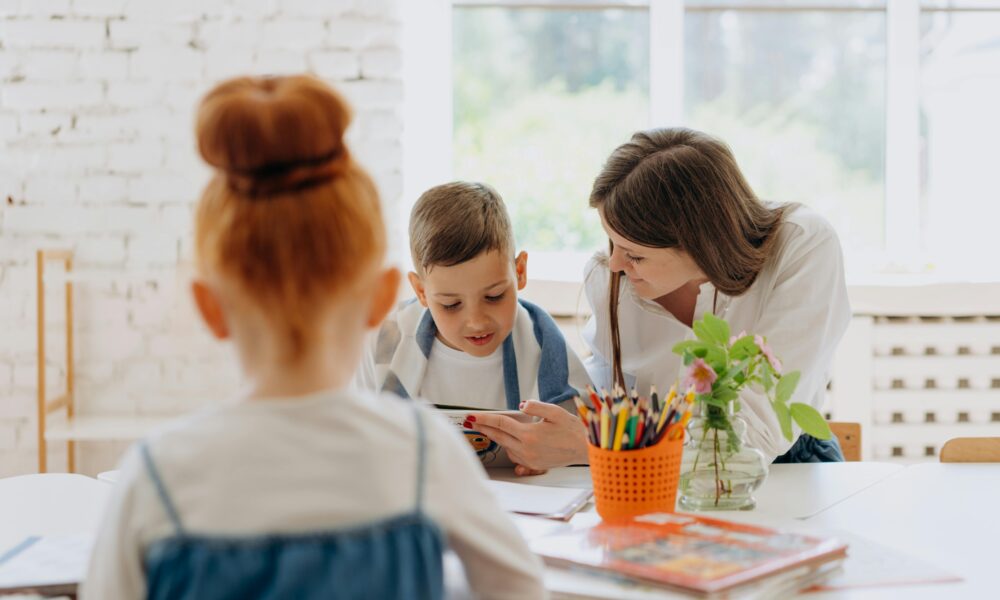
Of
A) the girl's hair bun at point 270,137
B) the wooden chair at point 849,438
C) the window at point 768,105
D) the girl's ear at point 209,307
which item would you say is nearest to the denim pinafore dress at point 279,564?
the girl's ear at point 209,307

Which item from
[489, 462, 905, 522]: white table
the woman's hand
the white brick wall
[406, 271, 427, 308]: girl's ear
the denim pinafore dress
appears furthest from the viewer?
the white brick wall

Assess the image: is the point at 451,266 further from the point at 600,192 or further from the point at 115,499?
the point at 115,499

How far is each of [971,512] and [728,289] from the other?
607 millimetres

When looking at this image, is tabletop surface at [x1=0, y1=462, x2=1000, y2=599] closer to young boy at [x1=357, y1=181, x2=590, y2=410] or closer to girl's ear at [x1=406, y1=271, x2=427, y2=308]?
young boy at [x1=357, y1=181, x2=590, y2=410]

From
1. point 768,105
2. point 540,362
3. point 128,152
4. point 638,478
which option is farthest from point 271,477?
point 768,105

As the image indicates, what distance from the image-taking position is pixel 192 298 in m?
0.80

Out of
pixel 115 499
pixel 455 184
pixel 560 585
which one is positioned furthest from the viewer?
pixel 455 184

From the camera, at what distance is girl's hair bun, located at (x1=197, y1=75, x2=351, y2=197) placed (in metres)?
0.77

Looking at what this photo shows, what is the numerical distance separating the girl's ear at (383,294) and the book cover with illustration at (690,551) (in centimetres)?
40

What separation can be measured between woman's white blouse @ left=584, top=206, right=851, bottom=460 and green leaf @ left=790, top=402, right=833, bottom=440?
0.28m

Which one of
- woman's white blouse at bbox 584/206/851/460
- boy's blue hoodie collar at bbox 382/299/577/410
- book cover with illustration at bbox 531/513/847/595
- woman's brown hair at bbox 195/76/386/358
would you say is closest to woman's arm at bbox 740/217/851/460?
woman's white blouse at bbox 584/206/851/460

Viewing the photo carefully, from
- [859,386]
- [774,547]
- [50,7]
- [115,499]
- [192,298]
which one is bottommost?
[859,386]

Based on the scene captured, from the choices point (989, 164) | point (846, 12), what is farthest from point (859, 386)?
point (846, 12)

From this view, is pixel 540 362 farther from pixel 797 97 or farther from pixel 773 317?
pixel 797 97
